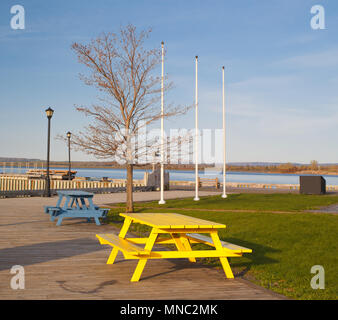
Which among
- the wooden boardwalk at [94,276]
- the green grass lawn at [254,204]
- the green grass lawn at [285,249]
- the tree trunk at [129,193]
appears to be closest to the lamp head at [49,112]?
the green grass lawn at [254,204]

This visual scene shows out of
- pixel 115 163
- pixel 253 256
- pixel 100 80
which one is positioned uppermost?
pixel 100 80

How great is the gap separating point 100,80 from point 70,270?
10.5 metres

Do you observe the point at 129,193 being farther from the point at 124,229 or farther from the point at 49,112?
the point at 49,112

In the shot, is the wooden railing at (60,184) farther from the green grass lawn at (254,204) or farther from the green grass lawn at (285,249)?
the green grass lawn at (285,249)

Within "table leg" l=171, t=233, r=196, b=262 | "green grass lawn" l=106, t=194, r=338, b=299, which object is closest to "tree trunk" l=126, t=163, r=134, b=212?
"green grass lawn" l=106, t=194, r=338, b=299

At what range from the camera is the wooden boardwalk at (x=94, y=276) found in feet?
17.5

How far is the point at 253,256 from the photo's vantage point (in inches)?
321

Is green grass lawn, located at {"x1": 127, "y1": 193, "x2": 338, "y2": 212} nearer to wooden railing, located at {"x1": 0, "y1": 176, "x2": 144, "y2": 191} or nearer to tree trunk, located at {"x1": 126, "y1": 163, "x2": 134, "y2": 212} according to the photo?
tree trunk, located at {"x1": 126, "y1": 163, "x2": 134, "y2": 212}

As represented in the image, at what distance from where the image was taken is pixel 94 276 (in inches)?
247

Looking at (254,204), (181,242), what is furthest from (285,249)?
(254,204)
